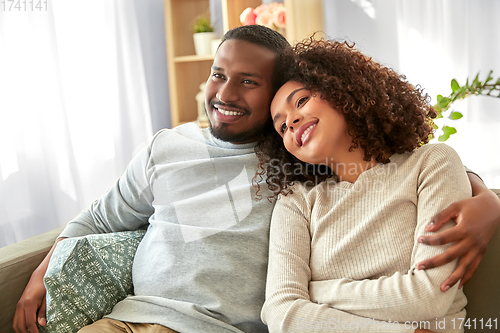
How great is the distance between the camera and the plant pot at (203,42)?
2.98 metres

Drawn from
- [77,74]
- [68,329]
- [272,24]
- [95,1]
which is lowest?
[68,329]

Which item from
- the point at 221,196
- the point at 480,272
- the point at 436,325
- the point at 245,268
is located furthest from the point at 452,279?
the point at 221,196

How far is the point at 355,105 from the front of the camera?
1119 millimetres

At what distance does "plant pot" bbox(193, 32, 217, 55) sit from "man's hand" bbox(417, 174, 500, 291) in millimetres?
2333

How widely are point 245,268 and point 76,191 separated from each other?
1431 mm

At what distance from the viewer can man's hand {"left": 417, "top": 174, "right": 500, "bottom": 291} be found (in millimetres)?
904

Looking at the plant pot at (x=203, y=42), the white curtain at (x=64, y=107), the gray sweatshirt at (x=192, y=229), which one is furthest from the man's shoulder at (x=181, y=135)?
the plant pot at (x=203, y=42)

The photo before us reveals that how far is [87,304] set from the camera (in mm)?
1168

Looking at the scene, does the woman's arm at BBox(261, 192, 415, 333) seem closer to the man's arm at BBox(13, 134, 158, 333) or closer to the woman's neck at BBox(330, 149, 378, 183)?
the woman's neck at BBox(330, 149, 378, 183)

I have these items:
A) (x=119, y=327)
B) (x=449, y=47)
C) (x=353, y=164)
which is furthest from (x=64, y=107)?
(x=449, y=47)

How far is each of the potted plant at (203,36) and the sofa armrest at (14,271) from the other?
197 centimetres

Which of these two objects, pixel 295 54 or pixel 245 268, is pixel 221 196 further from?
pixel 295 54

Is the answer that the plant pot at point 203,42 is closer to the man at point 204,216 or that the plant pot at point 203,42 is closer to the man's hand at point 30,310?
the man at point 204,216

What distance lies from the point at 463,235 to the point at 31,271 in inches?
44.3
